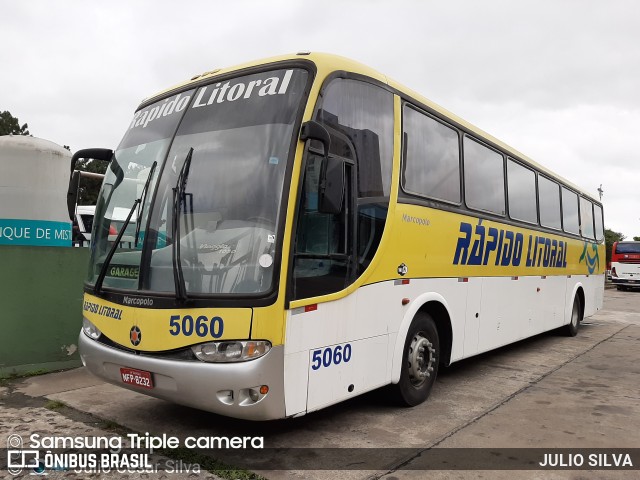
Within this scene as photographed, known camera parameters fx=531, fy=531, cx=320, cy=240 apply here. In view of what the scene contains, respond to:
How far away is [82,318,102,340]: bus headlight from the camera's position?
4.40 m

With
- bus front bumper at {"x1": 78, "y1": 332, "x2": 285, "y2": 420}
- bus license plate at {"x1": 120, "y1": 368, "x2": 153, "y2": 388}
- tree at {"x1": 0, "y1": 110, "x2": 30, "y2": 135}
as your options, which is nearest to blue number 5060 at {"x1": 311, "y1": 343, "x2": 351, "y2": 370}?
bus front bumper at {"x1": 78, "y1": 332, "x2": 285, "y2": 420}

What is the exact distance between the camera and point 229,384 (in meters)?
3.56

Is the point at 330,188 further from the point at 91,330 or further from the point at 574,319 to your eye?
the point at 574,319

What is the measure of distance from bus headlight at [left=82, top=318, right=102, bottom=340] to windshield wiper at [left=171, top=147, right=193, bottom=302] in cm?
111

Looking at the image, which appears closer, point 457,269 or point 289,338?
point 289,338

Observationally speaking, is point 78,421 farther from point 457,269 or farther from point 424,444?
point 457,269

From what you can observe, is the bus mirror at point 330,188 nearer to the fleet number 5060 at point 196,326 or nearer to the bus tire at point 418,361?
the fleet number 5060 at point 196,326

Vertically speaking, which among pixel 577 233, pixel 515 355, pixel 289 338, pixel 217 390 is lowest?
pixel 515 355

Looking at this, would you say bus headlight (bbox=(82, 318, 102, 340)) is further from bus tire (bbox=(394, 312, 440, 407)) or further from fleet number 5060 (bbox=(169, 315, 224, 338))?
bus tire (bbox=(394, 312, 440, 407))

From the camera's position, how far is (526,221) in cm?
825

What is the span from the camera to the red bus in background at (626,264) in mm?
28422

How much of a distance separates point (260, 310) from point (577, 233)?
947 centimetres

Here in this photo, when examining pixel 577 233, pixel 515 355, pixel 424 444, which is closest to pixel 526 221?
pixel 515 355

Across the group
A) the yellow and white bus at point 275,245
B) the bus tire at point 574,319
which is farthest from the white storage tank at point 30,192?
the bus tire at point 574,319
